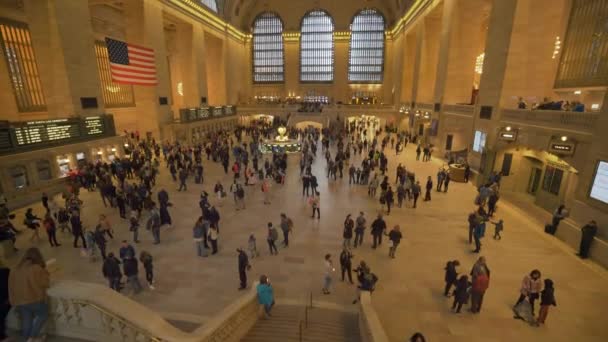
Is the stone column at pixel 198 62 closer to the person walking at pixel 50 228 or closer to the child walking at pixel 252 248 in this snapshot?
the person walking at pixel 50 228

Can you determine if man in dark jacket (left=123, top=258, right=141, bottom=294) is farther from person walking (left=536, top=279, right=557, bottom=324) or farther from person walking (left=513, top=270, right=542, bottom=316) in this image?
person walking (left=536, top=279, right=557, bottom=324)

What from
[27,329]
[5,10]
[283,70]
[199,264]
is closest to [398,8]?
[283,70]

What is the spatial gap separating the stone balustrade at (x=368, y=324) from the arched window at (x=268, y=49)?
158ft

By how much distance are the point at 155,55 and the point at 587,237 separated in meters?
27.8

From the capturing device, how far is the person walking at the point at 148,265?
615 centimetres

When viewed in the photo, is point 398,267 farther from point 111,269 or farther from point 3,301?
point 3,301

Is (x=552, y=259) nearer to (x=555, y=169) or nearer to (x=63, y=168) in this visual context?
(x=555, y=169)

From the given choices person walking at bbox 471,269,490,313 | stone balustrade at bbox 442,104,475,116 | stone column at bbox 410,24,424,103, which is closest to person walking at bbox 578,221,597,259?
person walking at bbox 471,269,490,313

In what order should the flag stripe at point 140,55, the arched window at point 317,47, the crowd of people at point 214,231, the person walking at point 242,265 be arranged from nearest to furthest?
the crowd of people at point 214,231 < the person walking at point 242,265 < the flag stripe at point 140,55 < the arched window at point 317,47

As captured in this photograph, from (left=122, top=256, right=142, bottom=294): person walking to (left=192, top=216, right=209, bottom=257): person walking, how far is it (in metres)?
1.65

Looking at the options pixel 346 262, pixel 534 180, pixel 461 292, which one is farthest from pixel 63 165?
pixel 534 180

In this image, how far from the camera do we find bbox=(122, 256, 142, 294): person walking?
19.8 feet

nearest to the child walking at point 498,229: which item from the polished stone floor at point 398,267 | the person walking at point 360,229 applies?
the polished stone floor at point 398,267

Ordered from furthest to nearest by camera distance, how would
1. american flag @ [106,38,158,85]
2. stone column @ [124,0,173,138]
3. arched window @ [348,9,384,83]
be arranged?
arched window @ [348,9,384,83] < stone column @ [124,0,173,138] < american flag @ [106,38,158,85]
